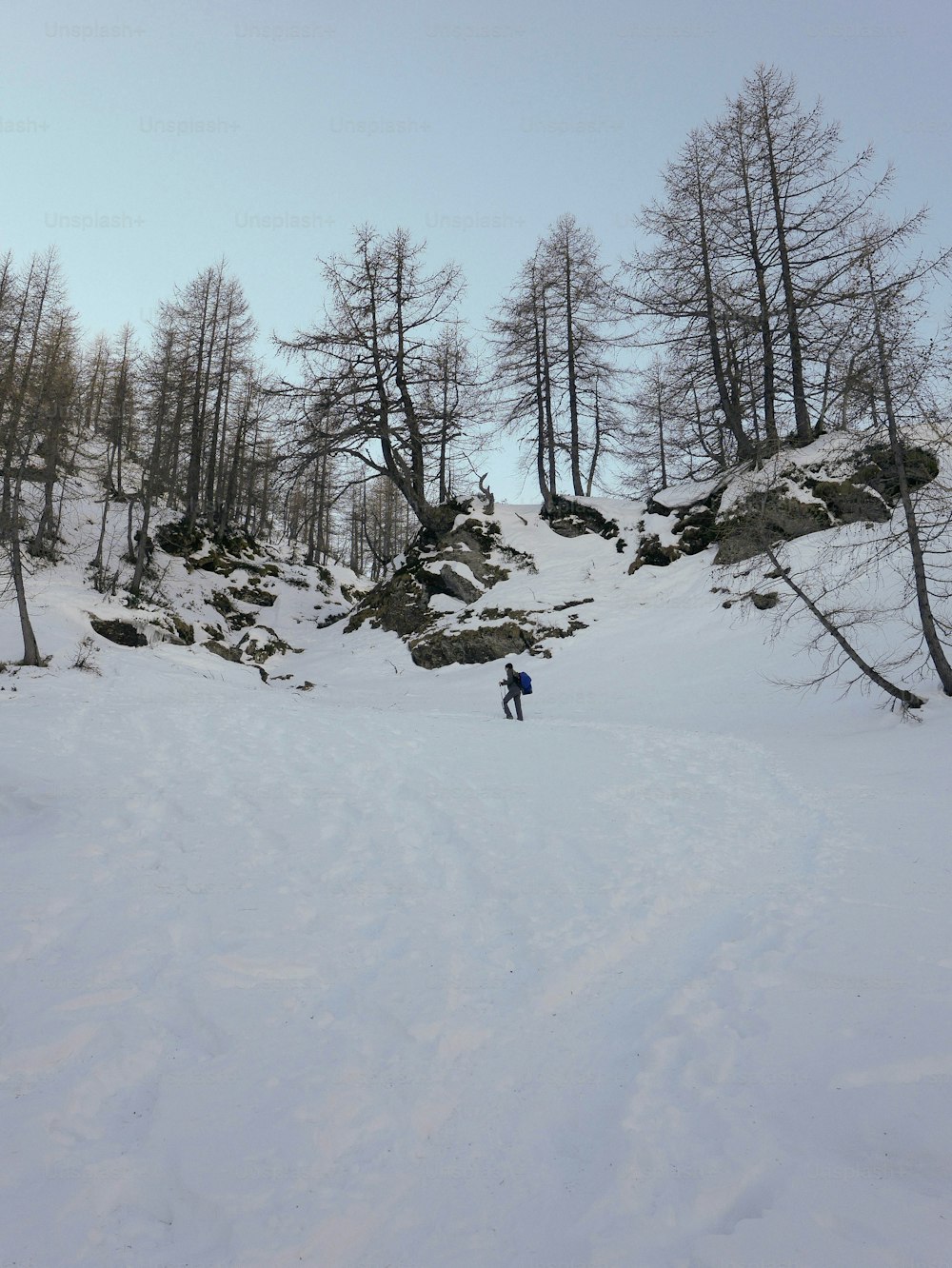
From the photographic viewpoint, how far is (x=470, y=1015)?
3309mm

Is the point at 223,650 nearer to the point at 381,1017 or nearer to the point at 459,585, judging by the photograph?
the point at 459,585

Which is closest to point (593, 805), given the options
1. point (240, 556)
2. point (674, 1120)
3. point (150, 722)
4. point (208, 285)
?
point (674, 1120)

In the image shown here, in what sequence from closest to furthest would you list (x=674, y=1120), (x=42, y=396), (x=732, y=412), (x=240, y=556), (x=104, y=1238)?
(x=104, y=1238) → (x=674, y=1120) → (x=42, y=396) → (x=732, y=412) → (x=240, y=556)

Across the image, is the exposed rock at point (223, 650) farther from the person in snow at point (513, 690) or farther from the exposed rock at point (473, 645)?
the person in snow at point (513, 690)

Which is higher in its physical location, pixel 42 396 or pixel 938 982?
pixel 42 396

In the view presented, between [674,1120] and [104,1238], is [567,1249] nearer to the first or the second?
[674,1120]

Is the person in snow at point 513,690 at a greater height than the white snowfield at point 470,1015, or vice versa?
the person in snow at point 513,690

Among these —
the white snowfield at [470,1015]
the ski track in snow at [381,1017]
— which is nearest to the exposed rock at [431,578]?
the white snowfield at [470,1015]

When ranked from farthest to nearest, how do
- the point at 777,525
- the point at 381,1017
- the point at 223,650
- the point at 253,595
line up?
the point at 253,595 → the point at 223,650 → the point at 777,525 → the point at 381,1017

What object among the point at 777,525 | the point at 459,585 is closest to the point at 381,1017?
the point at 777,525

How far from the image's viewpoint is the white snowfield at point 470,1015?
207 cm

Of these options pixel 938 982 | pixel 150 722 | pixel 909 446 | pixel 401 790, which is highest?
pixel 909 446

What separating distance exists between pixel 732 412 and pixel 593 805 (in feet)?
53.8

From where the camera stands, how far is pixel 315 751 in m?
9.05
